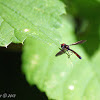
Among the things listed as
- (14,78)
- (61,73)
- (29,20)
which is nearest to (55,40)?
(29,20)

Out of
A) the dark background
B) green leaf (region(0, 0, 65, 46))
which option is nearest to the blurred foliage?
green leaf (region(0, 0, 65, 46))

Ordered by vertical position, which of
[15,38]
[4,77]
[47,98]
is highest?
[15,38]

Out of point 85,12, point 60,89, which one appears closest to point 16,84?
point 60,89

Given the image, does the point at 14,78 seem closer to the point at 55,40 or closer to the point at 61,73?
the point at 61,73

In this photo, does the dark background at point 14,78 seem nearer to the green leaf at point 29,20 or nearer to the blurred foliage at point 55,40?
the blurred foliage at point 55,40

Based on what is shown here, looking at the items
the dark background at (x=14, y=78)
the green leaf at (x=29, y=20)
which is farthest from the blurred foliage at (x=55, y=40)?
the dark background at (x=14, y=78)

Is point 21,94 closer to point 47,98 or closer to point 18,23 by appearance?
point 47,98

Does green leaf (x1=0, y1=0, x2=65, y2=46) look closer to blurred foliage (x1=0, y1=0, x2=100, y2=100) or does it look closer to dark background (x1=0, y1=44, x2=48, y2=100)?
blurred foliage (x1=0, y1=0, x2=100, y2=100)
